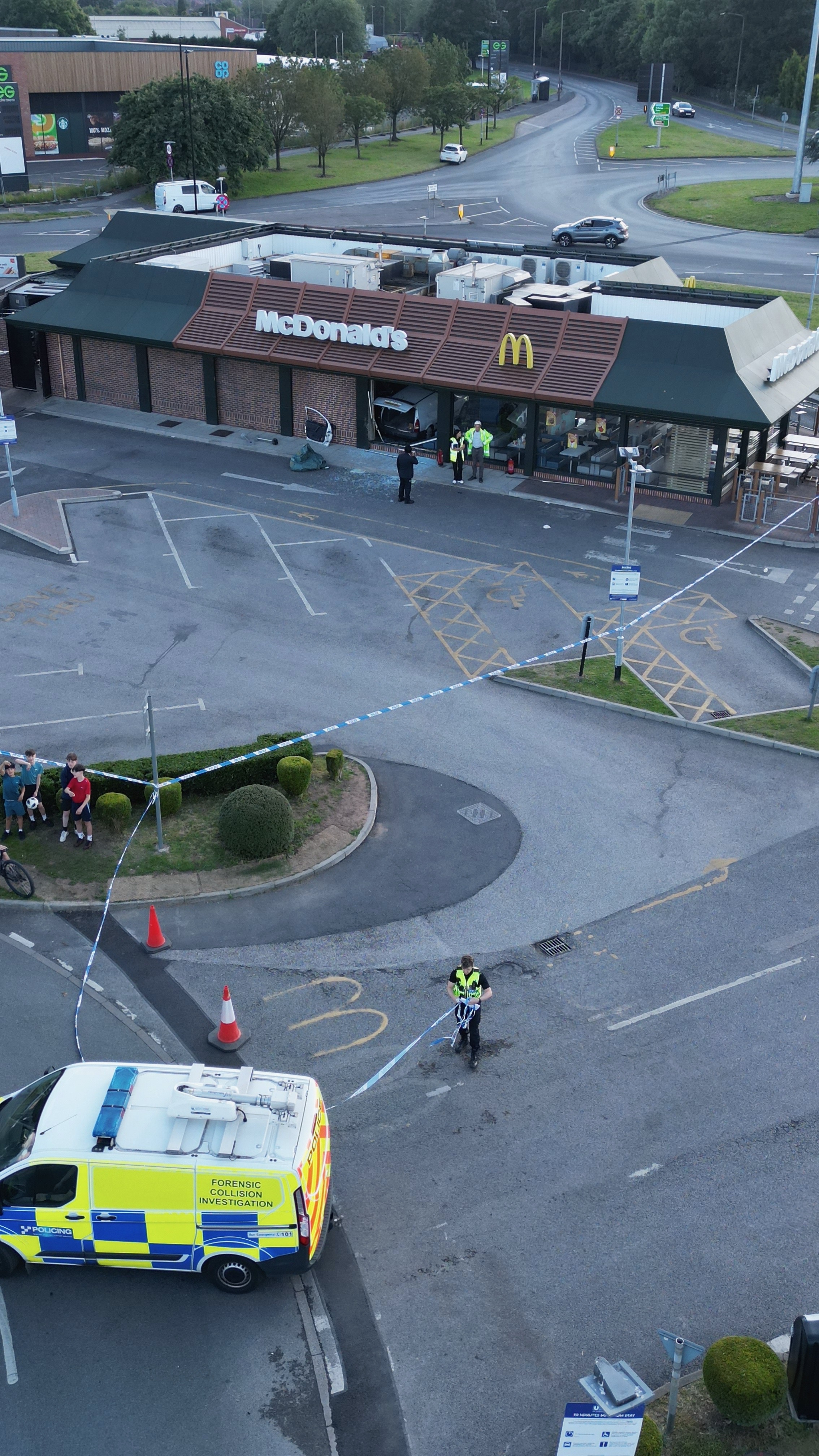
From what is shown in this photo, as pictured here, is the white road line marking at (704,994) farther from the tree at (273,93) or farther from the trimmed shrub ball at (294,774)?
the tree at (273,93)

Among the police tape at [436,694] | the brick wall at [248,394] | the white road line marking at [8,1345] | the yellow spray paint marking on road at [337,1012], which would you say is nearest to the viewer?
the white road line marking at [8,1345]

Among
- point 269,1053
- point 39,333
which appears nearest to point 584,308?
point 39,333

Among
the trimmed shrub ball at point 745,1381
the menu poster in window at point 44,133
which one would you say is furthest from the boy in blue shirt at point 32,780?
the menu poster in window at point 44,133

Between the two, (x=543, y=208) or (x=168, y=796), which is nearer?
(x=168, y=796)

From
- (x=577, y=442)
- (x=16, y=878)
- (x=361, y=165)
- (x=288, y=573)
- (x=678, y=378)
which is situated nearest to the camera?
(x=16, y=878)

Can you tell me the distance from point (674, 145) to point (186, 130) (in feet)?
149

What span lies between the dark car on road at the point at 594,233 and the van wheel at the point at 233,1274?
66931 mm

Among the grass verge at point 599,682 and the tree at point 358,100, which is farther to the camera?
the tree at point 358,100

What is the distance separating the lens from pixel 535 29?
162750 millimetres

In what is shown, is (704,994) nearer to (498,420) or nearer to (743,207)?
(498,420)

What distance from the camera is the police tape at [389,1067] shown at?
17.0 metres

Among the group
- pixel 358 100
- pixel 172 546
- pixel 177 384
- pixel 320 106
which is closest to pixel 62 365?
pixel 177 384

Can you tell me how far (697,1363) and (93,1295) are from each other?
21.5ft

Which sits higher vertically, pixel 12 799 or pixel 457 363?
pixel 457 363
